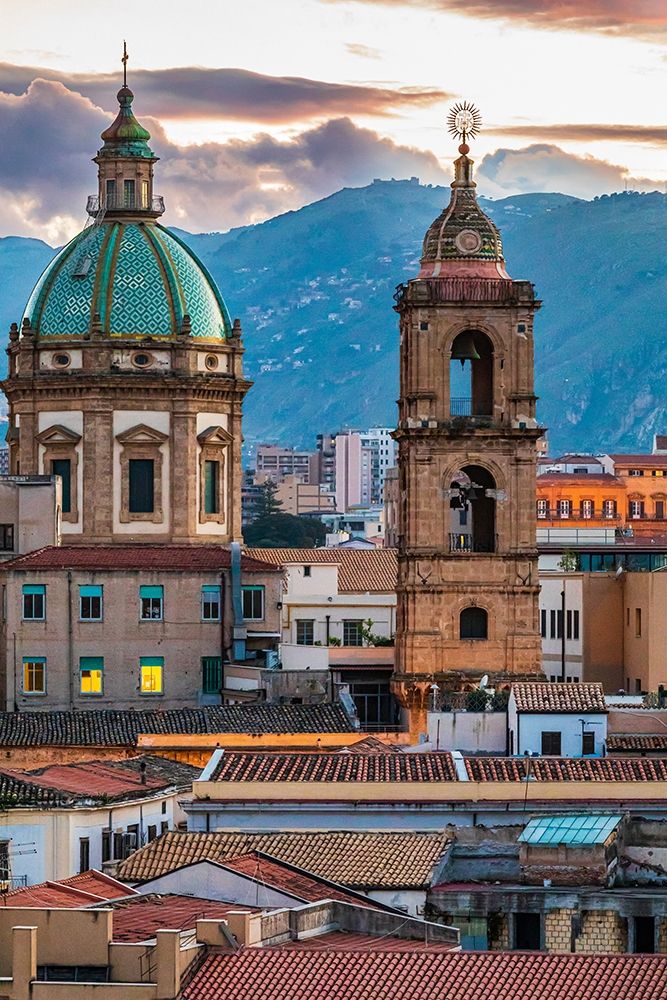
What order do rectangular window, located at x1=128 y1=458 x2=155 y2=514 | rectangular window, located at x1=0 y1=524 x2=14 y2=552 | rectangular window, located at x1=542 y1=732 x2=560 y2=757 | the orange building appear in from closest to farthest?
rectangular window, located at x1=542 y1=732 x2=560 y2=757 → rectangular window, located at x1=0 y1=524 x2=14 y2=552 → rectangular window, located at x1=128 y1=458 x2=155 y2=514 → the orange building

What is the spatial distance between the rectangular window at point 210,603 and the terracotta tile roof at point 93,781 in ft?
48.5

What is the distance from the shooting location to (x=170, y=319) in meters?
93.6

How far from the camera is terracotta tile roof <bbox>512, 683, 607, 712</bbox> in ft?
198

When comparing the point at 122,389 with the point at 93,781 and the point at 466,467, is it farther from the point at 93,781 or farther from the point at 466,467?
the point at 93,781

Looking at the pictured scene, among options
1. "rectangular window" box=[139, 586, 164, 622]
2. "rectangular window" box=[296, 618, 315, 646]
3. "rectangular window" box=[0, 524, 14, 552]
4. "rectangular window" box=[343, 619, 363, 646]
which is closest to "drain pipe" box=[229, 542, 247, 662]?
"rectangular window" box=[139, 586, 164, 622]

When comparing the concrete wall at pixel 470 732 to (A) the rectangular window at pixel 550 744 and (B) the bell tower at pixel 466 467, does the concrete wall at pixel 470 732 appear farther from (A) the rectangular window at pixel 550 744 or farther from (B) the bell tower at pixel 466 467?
(B) the bell tower at pixel 466 467

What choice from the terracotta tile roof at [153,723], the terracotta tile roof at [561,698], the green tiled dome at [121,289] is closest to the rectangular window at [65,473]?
the green tiled dome at [121,289]

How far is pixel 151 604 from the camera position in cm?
8138

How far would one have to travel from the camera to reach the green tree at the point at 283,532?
173750mm

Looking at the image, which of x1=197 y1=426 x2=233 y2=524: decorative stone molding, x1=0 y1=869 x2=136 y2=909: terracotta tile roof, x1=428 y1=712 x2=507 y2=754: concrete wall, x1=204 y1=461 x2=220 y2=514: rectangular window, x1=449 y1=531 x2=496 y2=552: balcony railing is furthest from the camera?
x1=204 y1=461 x2=220 y2=514: rectangular window

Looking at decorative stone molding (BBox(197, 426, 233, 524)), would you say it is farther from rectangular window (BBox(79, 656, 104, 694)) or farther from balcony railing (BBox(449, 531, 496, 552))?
balcony railing (BBox(449, 531, 496, 552))

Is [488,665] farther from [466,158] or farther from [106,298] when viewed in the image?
[106,298]

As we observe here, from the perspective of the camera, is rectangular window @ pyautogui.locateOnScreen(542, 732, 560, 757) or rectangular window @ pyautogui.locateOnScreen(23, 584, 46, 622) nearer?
rectangular window @ pyautogui.locateOnScreen(542, 732, 560, 757)

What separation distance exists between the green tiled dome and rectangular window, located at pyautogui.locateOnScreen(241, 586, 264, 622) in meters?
13.1
